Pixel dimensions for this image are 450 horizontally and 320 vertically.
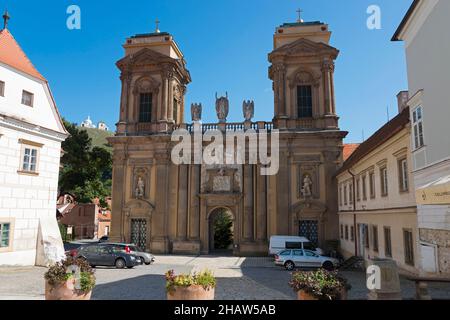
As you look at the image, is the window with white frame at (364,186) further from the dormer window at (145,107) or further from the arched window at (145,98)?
the dormer window at (145,107)

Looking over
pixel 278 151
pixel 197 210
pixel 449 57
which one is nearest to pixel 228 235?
pixel 197 210

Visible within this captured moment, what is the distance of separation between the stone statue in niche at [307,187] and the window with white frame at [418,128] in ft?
56.3

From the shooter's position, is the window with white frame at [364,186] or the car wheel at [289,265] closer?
the car wheel at [289,265]

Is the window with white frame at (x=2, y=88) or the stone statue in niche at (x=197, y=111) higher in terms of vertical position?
the stone statue in niche at (x=197, y=111)

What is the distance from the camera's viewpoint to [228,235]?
37.8 metres

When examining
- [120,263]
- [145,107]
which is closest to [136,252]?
[120,263]

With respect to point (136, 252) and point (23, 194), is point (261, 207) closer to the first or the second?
point (136, 252)

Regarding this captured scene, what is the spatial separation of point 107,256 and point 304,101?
836 inches

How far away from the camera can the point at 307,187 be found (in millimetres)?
31438

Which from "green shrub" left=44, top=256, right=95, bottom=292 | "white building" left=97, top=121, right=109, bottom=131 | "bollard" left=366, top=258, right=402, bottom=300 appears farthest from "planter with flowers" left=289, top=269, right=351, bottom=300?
"white building" left=97, top=121, right=109, bottom=131

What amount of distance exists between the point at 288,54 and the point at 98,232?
42535mm

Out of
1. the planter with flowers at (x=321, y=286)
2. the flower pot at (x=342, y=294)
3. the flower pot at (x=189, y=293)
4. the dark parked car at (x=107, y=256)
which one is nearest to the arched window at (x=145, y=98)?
the dark parked car at (x=107, y=256)

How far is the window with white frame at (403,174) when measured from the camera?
54.5 feet

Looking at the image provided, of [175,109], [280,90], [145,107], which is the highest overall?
[280,90]
